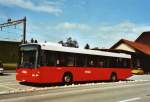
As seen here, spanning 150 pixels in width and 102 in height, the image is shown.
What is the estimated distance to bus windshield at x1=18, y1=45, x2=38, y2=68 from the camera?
A: 2292 centimetres

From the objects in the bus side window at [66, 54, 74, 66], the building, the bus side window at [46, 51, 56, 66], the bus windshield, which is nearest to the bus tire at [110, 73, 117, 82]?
the bus side window at [66, 54, 74, 66]

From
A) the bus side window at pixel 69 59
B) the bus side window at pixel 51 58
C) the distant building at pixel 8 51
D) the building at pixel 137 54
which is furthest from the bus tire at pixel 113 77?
the distant building at pixel 8 51

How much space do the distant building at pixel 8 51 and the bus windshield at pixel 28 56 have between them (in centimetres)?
5226

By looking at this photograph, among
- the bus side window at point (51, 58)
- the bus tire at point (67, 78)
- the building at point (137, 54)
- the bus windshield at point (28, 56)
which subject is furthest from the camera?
the building at point (137, 54)

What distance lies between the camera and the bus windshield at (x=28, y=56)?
75.2ft

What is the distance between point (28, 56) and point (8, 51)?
2116 inches

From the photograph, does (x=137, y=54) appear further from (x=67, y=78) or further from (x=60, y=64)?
(x=60, y=64)

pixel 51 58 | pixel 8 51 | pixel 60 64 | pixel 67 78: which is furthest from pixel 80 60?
pixel 8 51

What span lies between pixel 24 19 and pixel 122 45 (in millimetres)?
24611

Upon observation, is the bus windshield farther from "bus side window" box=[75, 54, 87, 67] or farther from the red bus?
"bus side window" box=[75, 54, 87, 67]

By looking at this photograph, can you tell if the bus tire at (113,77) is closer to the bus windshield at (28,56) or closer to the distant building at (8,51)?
the bus windshield at (28,56)

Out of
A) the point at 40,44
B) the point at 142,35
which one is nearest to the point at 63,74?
the point at 40,44

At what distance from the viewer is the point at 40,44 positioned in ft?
75.4

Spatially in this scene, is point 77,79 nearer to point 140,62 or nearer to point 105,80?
point 105,80
